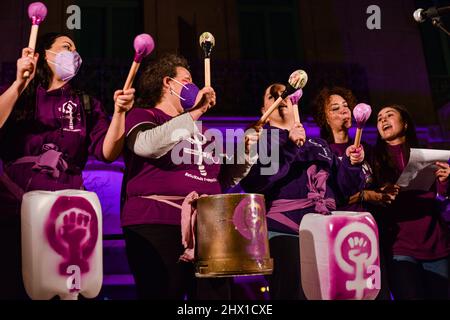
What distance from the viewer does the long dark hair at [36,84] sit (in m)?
2.81

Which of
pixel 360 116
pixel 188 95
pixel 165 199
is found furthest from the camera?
pixel 360 116

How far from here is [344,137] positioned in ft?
11.9

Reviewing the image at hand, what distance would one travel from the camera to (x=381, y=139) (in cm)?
370

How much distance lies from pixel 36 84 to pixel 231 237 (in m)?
1.22

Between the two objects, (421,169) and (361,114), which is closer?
(361,114)

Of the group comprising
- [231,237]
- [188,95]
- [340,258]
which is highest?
[188,95]

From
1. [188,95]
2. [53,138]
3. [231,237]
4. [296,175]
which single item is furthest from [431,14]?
[53,138]

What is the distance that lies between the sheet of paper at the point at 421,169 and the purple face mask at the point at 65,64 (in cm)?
188

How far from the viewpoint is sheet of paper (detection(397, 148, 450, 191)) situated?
3383 mm

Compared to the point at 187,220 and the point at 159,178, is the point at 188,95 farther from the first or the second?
the point at 187,220

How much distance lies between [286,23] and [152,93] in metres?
3.76

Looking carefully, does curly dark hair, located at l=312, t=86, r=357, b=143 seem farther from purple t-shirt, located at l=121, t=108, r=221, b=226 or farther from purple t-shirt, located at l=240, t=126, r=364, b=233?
purple t-shirt, located at l=121, t=108, r=221, b=226

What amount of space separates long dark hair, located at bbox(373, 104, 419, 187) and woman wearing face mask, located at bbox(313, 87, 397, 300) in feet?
0.14
